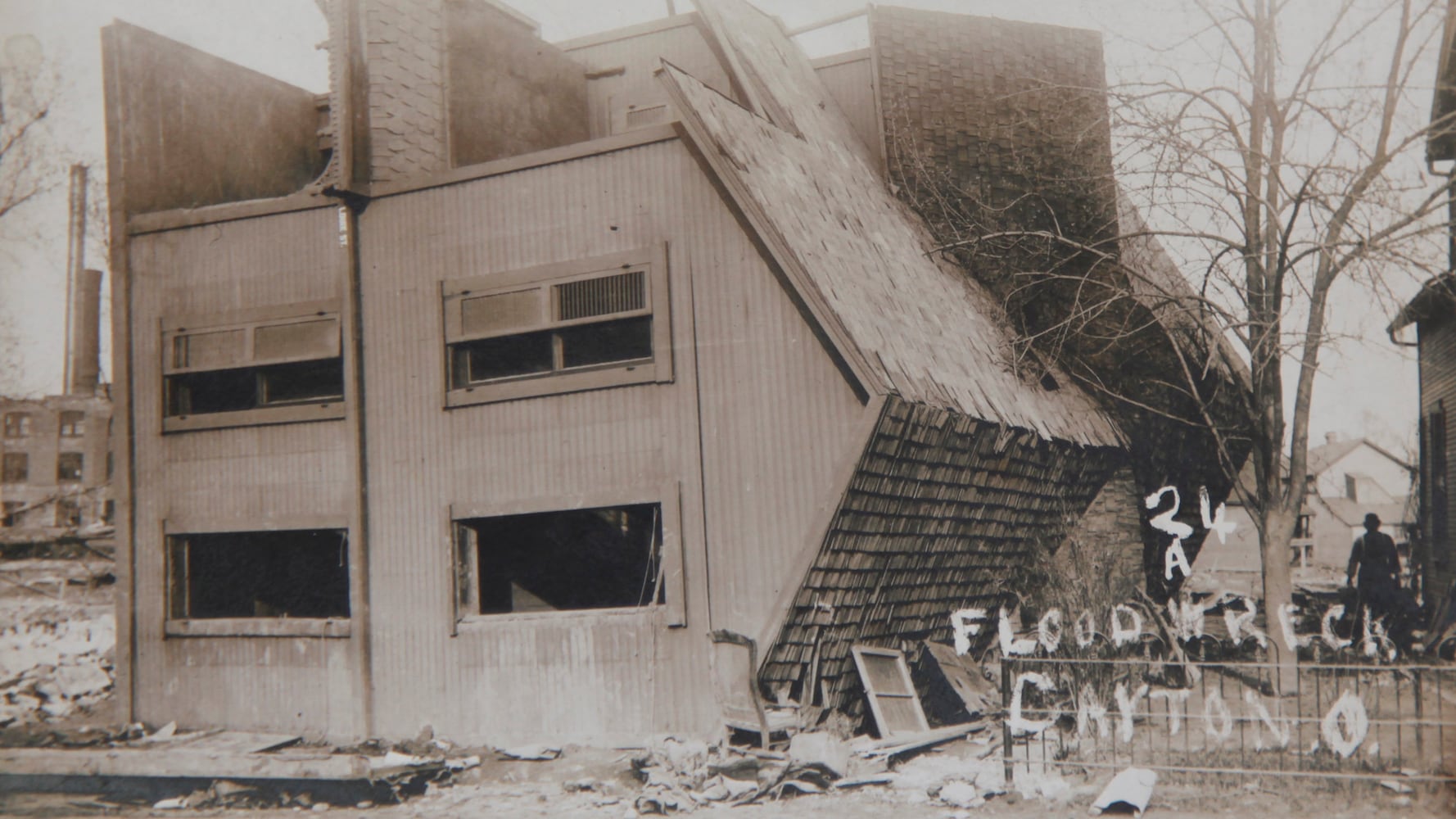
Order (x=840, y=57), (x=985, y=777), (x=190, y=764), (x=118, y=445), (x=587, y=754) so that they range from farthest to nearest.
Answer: (x=840, y=57)
(x=118, y=445)
(x=587, y=754)
(x=190, y=764)
(x=985, y=777)

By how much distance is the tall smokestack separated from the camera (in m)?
19.0

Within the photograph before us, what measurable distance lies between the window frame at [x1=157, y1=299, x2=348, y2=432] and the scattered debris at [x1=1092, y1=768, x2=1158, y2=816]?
898cm

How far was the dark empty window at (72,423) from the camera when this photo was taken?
64.2 ft

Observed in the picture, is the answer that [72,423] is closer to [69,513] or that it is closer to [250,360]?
[69,513]

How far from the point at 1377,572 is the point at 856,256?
9.08 metres

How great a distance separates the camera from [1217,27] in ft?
45.7

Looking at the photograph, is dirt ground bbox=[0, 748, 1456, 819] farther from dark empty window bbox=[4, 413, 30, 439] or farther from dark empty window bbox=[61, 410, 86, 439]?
dark empty window bbox=[61, 410, 86, 439]

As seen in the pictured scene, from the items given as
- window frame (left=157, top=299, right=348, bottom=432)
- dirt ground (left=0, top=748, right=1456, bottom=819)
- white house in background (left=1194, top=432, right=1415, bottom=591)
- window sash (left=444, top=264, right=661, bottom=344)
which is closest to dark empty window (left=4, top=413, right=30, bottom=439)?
window frame (left=157, top=299, right=348, bottom=432)

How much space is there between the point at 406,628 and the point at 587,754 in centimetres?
261

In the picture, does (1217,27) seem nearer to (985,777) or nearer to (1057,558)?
(1057,558)

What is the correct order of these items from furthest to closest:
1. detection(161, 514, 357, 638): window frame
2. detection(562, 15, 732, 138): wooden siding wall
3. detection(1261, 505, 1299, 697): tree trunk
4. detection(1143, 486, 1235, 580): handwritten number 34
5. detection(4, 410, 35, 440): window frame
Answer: detection(562, 15, 732, 138): wooden siding wall, detection(4, 410, 35, 440): window frame, detection(1143, 486, 1235, 580): handwritten number 34, detection(1261, 505, 1299, 697): tree trunk, detection(161, 514, 357, 638): window frame

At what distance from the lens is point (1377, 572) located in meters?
16.7

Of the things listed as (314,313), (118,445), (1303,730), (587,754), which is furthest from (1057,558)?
(118,445)

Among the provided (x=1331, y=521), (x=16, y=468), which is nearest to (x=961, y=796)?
(x=16, y=468)
